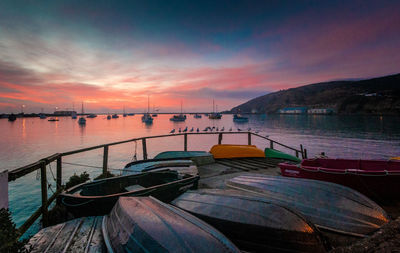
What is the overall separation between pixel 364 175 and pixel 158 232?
18.4 feet

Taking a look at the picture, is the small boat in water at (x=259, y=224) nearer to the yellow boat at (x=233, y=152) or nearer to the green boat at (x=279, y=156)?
the yellow boat at (x=233, y=152)

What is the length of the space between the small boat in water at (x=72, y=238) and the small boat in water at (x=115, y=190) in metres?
0.26

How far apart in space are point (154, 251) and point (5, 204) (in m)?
2.70

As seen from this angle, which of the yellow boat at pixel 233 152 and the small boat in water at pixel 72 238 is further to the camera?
the yellow boat at pixel 233 152

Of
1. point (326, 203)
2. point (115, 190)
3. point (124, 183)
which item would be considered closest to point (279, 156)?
point (326, 203)

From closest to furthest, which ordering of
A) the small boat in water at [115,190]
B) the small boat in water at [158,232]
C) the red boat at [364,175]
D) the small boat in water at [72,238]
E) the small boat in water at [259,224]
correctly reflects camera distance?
the small boat in water at [158,232], the small boat in water at [259,224], the small boat in water at [72,238], the small boat in water at [115,190], the red boat at [364,175]

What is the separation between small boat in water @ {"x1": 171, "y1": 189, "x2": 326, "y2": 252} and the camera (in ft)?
9.24

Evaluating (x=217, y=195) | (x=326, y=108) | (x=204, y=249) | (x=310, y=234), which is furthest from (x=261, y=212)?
(x=326, y=108)

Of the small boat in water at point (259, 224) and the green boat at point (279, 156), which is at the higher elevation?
the small boat in water at point (259, 224)

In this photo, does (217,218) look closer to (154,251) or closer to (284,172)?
(154,251)

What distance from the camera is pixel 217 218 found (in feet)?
10.9

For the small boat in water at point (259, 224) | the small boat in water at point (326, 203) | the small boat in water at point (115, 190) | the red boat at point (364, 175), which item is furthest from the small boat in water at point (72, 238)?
the red boat at point (364, 175)

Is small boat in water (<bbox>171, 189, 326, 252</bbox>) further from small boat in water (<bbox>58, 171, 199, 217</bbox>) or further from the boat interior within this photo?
the boat interior

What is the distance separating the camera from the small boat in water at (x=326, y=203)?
3465 mm
